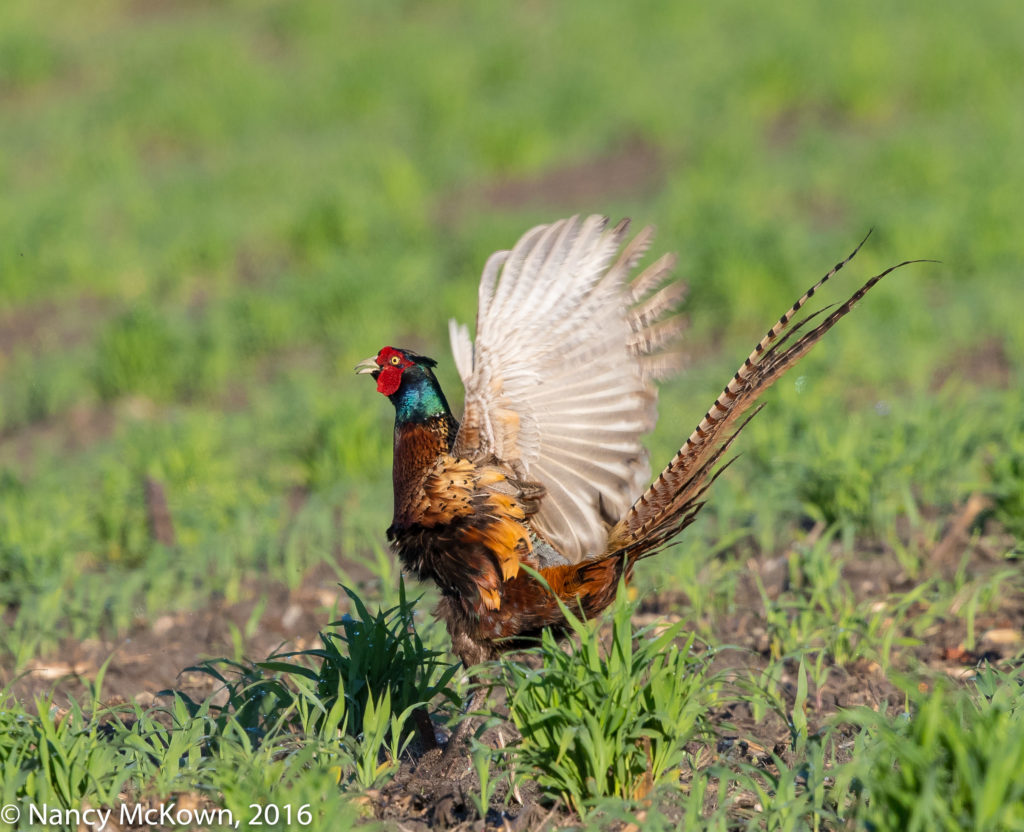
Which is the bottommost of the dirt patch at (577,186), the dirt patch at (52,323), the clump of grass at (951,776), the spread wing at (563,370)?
the clump of grass at (951,776)

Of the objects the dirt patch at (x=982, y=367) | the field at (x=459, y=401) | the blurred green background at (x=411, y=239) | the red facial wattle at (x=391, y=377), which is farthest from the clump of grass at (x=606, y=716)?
the dirt patch at (x=982, y=367)

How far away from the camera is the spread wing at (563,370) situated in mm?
3002

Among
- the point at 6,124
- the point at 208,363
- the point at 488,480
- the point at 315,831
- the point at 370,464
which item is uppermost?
the point at 6,124

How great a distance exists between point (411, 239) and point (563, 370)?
5984 mm

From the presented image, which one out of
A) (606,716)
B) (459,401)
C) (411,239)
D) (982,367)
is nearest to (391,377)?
(606,716)

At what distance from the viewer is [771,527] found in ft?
14.4

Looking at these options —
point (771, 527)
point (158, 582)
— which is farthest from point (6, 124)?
point (771, 527)

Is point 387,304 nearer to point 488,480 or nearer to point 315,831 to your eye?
point 488,480

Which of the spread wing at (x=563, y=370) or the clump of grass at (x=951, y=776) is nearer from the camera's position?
the clump of grass at (x=951, y=776)

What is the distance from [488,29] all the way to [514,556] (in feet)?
43.9

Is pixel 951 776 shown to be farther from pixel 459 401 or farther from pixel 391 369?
pixel 459 401

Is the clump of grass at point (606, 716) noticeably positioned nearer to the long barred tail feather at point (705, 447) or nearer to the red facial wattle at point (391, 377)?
the long barred tail feather at point (705, 447)

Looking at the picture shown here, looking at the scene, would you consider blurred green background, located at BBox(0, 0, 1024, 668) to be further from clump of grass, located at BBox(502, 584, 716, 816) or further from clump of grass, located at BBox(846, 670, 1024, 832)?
clump of grass, located at BBox(846, 670, 1024, 832)

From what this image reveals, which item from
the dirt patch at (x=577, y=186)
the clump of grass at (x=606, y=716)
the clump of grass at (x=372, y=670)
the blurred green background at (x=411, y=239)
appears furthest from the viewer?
the dirt patch at (x=577, y=186)
